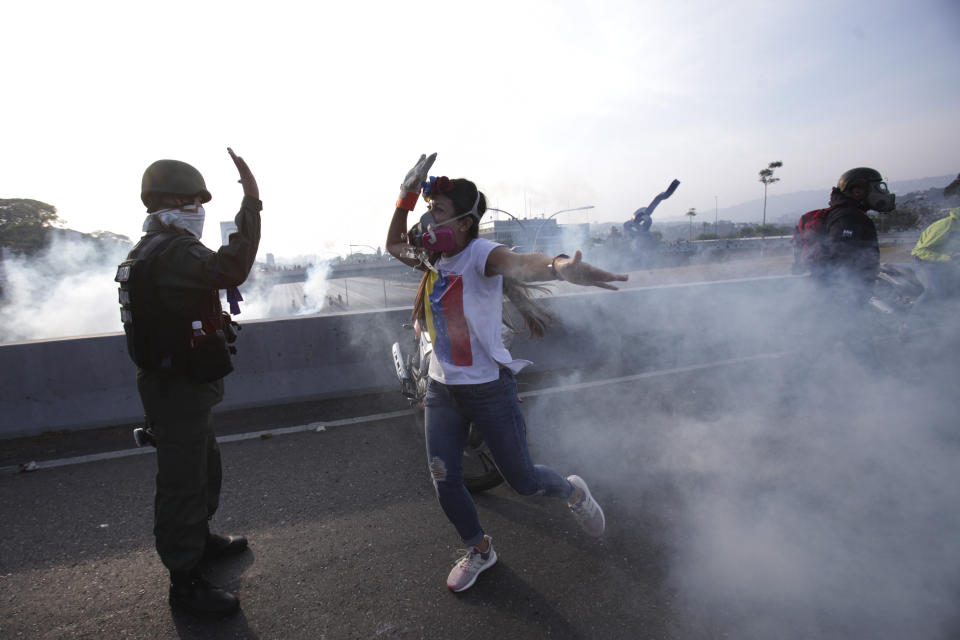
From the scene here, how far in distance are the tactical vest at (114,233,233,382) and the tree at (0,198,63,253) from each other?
77.0 ft

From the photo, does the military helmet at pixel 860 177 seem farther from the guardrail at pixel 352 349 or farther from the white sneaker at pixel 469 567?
the white sneaker at pixel 469 567

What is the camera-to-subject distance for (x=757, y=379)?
5406 mm

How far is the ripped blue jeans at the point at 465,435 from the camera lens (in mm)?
2297

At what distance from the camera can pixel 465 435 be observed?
2.43 meters

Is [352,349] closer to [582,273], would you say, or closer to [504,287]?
[504,287]

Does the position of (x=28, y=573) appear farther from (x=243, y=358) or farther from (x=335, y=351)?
(x=335, y=351)

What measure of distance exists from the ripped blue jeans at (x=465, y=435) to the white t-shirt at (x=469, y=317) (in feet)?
0.23

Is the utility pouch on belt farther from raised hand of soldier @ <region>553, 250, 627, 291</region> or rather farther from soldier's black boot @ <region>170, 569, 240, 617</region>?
raised hand of soldier @ <region>553, 250, 627, 291</region>

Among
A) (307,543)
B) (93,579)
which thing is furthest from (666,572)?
(93,579)

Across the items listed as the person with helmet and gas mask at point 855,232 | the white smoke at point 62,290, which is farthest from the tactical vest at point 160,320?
the white smoke at point 62,290

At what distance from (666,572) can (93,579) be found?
9.23 ft

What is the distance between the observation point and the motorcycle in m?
3.27

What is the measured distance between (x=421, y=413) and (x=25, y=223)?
27161mm

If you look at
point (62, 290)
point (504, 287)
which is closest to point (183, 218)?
point (504, 287)
